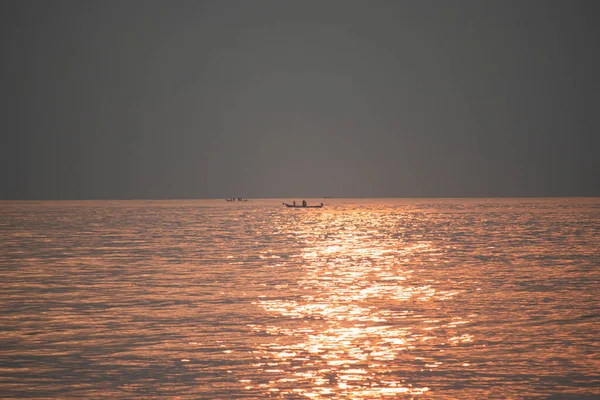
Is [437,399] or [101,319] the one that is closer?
[437,399]

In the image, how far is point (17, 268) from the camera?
44.0 meters

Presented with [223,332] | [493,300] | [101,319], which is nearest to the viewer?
[223,332]

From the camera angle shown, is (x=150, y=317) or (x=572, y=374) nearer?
(x=572, y=374)

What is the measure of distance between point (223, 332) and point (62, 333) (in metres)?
4.71

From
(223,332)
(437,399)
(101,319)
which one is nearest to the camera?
(437,399)

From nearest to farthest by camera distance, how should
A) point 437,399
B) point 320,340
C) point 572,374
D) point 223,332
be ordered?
point 437,399 → point 572,374 → point 320,340 → point 223,332

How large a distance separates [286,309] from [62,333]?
7825mm

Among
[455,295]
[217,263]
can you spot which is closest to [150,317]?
[455,295]

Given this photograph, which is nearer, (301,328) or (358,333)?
(358,333)

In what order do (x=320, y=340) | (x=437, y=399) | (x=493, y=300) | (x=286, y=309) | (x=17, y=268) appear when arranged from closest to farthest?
(x=437, y=399) < (x=320, y=340) < (x=286, y=309) < (x=493, y=300) < (x=17, y=268)

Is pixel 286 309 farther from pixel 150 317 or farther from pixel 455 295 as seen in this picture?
pixel 455 295

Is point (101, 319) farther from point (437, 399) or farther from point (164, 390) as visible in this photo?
point (437, 399)

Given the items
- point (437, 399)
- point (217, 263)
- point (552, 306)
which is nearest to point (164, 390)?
point (437, 399)

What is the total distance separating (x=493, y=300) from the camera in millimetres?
29922
